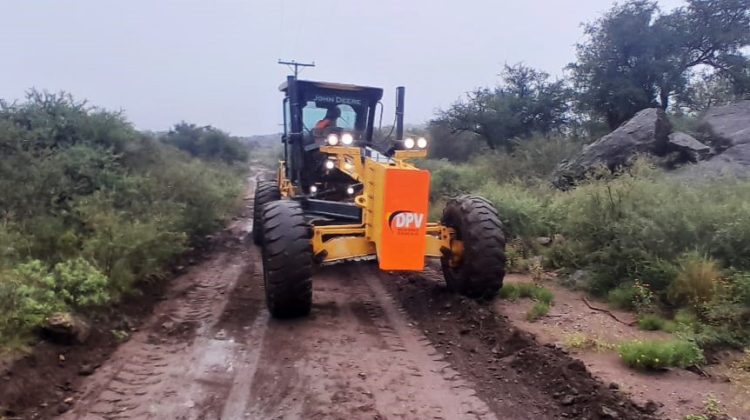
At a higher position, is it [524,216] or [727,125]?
[727,125]

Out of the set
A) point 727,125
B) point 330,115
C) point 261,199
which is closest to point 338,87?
point 330,115

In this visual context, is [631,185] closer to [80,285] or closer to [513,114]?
[80,285]

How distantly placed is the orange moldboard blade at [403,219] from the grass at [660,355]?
2.42 meters

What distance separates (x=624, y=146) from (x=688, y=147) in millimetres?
1176

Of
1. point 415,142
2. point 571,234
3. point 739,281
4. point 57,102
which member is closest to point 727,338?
point 739,281

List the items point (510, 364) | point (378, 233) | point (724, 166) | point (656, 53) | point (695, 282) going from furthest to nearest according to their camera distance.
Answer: point (656, 53), point (724, 166), point (378, 233), point (695, 282), point (510, 364)

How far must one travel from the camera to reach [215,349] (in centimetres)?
623

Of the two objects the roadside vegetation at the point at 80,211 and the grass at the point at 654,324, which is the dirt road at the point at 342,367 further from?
the grass at the point at 654,324

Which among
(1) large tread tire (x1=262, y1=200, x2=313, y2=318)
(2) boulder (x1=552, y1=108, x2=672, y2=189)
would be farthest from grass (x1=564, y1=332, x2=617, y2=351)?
(2) boulder (x1=552, y1=108, x2=672, y2=189)

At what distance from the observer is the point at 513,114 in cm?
2088

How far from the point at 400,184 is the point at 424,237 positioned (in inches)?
25.2

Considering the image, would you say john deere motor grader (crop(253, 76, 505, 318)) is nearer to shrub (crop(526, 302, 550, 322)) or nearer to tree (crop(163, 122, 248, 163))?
shrub (crop(526, 302, 550, 322))

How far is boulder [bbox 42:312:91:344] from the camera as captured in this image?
5.86 meters

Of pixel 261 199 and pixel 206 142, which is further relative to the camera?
pixel 206 142
